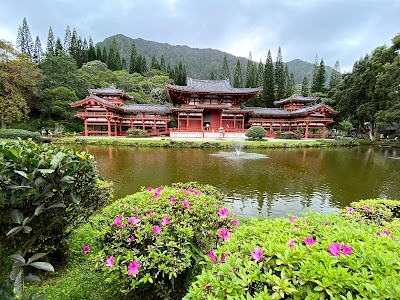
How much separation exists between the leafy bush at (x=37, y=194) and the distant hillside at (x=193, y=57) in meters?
114

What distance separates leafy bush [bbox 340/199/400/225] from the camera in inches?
147

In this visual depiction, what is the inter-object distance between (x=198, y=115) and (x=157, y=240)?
25.2m

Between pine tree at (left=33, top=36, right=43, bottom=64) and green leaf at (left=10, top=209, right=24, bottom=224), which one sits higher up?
pine tree at (left=33, top=36, right=43, bottom=64)

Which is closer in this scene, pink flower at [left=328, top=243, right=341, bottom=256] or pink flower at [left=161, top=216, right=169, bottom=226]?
pink flower at [left=328, top=243, right=341, bottom=256]

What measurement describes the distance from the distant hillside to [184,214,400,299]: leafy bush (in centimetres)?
11492

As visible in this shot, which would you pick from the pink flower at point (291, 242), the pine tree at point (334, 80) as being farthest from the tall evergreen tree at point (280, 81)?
the pink flower at point (291, 242)

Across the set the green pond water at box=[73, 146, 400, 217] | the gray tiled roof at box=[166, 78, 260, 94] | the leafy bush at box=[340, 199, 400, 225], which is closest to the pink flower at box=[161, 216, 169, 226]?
the leafy bush at box=[340, 199, 400, 225]

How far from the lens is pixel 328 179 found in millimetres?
9008

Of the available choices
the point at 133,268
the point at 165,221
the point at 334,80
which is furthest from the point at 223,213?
the point at 334,80

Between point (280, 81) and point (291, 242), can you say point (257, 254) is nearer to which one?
point (291, 242)

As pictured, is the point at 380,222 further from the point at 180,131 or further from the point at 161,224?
the point at 180,131

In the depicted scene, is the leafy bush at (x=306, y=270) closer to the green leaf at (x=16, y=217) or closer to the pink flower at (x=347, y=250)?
the pink flower at (x=347, y=250)

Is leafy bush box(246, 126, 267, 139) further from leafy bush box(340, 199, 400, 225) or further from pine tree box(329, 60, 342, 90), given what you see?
pine tree box(329, 60, 342, 90)

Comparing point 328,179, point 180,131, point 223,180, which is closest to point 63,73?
point 180,131
